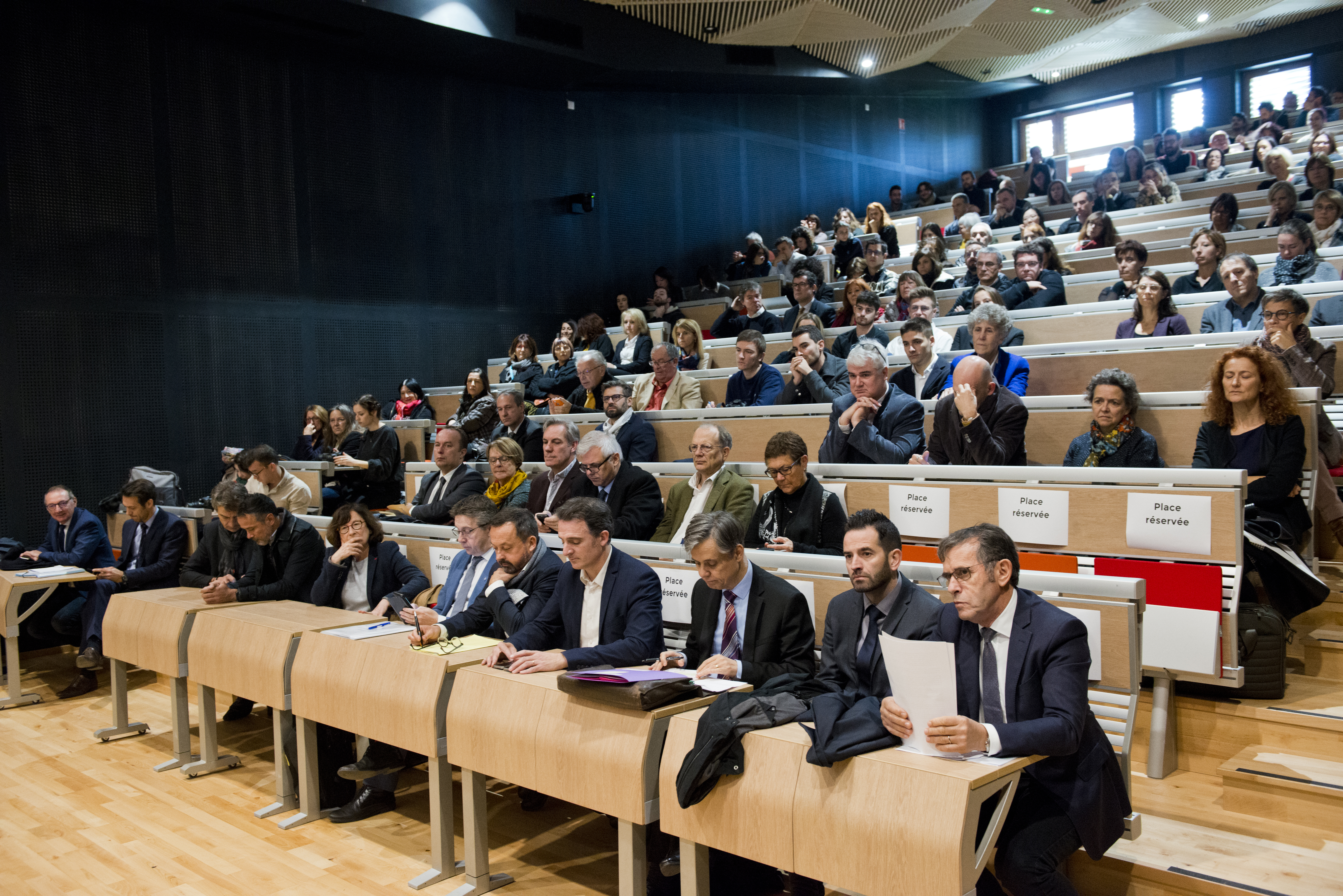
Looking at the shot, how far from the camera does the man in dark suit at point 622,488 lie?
13.6 ft

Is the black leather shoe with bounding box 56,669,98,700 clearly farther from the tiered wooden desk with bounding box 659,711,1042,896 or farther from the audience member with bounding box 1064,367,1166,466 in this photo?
the audience member with bounding box 1064,367,1166,466

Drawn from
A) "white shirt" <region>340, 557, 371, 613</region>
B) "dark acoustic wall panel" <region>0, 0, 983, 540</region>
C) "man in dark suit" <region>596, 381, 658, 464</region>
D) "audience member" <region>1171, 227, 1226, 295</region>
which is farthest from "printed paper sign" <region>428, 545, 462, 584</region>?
"dark acoustic wall panel" <region>0, 0, 983, 540</region>

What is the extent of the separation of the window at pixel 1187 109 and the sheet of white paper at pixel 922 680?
45.8 feet

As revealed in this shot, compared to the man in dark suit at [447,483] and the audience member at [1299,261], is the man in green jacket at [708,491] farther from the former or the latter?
the audience member at [1299,261]

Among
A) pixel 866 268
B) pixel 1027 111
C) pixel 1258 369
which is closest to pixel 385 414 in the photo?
pixel 866 268

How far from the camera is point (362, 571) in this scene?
409cm

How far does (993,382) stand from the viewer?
145 inches

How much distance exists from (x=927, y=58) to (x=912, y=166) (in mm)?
2399

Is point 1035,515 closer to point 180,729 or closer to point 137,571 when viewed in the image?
point 180,729

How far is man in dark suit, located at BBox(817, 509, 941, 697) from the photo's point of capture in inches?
95.0

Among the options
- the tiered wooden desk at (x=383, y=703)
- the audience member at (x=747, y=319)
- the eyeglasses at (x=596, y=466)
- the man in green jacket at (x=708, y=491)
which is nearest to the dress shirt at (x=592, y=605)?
the tiered wooden desk at (x=383, y=703)

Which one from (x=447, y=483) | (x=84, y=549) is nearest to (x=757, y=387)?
(x=447, y=483)

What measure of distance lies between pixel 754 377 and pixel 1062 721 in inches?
132

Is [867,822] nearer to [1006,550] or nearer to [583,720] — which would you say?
[1006,550]
